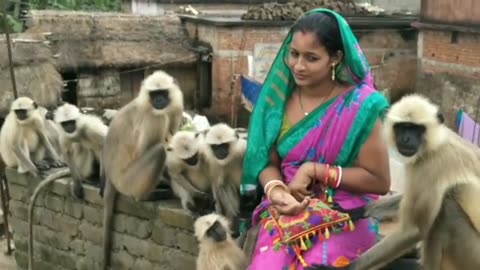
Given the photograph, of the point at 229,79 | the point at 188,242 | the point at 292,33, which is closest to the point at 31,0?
the point at 229,79

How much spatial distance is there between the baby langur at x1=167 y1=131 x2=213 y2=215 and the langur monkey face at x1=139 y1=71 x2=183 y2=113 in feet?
0.88

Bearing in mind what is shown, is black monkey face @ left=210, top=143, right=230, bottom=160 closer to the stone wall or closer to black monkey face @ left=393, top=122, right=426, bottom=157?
the stone wall

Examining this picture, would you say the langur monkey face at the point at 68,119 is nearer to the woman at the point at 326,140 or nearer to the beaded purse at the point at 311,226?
the woman at the point at 326,140

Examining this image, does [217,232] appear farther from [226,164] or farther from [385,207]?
[385,207]

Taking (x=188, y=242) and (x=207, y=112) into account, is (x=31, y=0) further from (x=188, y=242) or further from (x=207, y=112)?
(x=188, y=242)

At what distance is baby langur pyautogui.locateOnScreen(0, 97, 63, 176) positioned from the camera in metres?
5.61

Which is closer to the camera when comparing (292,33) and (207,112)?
(292,33)

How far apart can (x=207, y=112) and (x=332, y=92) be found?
358 inches

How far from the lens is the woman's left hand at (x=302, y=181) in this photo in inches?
101

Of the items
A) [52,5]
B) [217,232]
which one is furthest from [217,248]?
[52,5]

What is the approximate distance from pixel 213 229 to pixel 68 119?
2021mm

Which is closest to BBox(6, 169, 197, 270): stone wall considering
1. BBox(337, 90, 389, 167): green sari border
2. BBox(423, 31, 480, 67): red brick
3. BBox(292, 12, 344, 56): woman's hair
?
BBox(337, 90, 389, 167): green sari border

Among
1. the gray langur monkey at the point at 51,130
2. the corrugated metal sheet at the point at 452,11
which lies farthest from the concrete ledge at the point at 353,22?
the gray langur monkey at the point at 51,130

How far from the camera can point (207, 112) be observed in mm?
11719
